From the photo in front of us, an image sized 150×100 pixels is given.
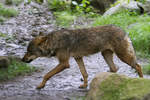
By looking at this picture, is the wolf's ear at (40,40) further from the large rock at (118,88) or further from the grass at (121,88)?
the grass at (121,88)

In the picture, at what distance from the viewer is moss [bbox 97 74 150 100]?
150 inches

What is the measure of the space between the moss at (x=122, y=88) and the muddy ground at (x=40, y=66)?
3.57ft

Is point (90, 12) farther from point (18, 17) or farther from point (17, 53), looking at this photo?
point (17, 53)

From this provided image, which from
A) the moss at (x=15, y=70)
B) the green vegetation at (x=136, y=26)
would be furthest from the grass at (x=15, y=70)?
the green vegetation at (x=136, y=26)

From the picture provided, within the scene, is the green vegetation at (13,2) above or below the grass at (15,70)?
above

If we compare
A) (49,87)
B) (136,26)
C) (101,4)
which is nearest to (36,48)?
(49,87)

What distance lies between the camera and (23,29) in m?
11.9

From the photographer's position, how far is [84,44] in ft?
19.7

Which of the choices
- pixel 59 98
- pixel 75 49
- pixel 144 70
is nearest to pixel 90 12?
pixel 144 70

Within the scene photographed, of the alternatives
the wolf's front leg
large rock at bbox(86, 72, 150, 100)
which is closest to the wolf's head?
the wolf's front leg

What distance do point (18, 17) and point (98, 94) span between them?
34.4 ft

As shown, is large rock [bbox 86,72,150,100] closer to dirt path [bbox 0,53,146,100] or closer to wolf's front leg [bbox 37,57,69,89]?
dirt path [bbox 0,53,146,100]

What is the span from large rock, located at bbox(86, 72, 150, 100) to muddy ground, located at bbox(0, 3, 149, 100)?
3.12ft

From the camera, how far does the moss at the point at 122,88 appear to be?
3816 millimetres
